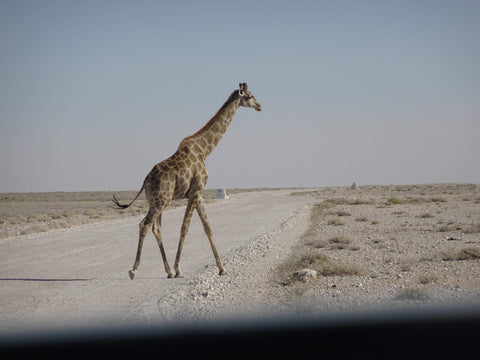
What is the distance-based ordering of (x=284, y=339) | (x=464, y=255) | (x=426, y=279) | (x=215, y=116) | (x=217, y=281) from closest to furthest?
(x=284, y=339)
(x=426, y=279)
(x=217, y=281)
(x=215, y=116)
(x=464, y=255)

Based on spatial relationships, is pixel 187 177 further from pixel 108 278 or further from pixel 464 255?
pixel 464 255

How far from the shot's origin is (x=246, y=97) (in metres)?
11.1

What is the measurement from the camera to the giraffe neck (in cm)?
1084

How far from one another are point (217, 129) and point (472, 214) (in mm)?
20081

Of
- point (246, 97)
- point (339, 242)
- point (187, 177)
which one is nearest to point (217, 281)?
point (187, 177)

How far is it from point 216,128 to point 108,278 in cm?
383

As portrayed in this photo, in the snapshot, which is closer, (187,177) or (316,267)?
(187,177)

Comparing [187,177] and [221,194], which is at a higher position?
[187,177]

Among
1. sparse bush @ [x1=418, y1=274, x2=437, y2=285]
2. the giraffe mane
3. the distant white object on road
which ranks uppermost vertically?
the giraffe mane

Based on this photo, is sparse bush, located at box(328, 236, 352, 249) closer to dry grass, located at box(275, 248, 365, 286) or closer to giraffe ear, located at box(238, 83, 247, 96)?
dry grass, located at box(275, 248, 365, 286)

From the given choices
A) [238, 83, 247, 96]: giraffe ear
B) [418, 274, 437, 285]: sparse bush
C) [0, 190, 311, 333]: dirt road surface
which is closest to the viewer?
[0, 190, 311, 333]: dirt road surface

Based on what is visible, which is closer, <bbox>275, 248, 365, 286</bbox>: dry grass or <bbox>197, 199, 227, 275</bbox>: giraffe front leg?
<bbox>197, 199, 227, 275</bbox>: giraffe front leg

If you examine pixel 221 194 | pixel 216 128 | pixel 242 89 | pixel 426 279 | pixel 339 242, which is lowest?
pixel 339 242

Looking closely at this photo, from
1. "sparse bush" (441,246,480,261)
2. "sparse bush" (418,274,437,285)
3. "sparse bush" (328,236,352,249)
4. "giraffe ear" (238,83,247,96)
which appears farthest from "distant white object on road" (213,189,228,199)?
"sparse bush" (418,274,437,285)
